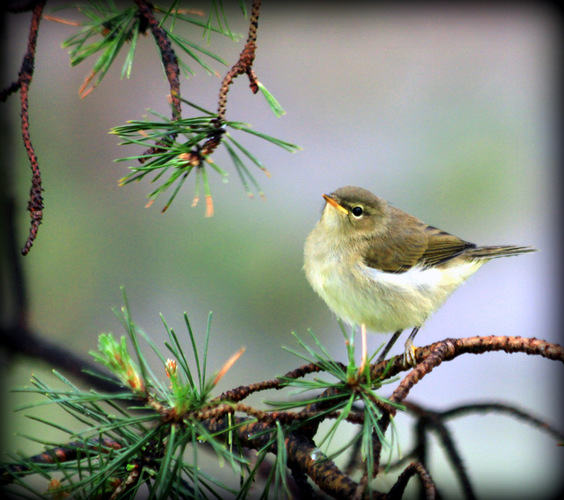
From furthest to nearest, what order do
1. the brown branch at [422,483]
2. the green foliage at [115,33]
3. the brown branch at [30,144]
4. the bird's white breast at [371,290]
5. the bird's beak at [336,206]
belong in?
the bird's beak at [336,206]
the bird's white breast at [371,290]
the green foliage at [115,33]
the brown branch at [30,144]
the brown branch at [422,483]

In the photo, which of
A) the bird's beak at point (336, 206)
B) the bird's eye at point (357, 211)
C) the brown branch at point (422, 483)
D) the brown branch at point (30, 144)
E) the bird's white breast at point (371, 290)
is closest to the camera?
the brown branch at point (422, 483)

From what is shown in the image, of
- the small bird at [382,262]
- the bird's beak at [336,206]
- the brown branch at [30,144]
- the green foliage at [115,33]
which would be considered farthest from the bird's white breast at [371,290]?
the brown branch at [30,144]

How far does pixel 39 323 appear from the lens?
81.4 inches

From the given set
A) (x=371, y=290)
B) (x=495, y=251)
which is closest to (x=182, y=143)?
(x=371, y=290)

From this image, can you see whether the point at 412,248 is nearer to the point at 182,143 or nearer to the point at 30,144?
the point at 182,143

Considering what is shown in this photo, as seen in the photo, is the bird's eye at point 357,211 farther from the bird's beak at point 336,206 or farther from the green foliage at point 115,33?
the green foliage at point 115,33

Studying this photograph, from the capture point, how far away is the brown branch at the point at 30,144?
1022 millimetres

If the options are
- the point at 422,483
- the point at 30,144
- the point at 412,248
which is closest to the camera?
the point at 422,483

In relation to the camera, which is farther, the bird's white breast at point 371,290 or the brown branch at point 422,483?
the bird's white breast at point 371,290

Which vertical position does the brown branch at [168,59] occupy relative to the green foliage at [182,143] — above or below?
above

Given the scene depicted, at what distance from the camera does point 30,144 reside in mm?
1069

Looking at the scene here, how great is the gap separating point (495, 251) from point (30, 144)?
1.63 metres

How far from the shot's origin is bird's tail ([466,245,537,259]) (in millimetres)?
2084

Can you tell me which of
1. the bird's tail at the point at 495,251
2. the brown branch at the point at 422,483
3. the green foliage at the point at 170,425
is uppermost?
the bird's tail at the point at 495,251
